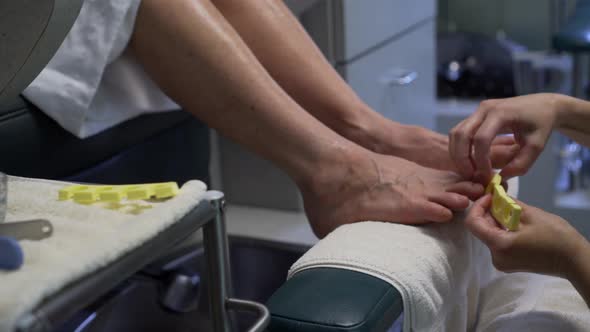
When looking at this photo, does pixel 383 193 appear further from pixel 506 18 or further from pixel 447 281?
pixel 506 18

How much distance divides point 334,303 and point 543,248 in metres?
0.21

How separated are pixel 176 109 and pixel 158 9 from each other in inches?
9.1

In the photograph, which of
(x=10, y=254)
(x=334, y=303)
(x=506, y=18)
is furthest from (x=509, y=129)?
(x=506, y=18)

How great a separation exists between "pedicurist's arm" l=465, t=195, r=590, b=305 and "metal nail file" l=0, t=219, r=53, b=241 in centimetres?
40

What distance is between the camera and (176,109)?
1074mm

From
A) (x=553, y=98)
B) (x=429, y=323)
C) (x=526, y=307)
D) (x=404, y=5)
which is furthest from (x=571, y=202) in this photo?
(x=429, y=323)

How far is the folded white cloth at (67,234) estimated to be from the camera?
0.40 meters

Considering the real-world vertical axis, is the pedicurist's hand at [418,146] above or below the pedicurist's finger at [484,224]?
below

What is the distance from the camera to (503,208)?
0.72m

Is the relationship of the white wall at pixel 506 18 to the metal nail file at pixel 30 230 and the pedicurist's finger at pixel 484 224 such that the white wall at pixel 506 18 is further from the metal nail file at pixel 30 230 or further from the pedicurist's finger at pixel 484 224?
the metal nail file at pixel 30 230

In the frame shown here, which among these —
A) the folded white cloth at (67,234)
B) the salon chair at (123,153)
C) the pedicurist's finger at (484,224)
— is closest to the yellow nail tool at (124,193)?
the folded white cloth at (67,234)

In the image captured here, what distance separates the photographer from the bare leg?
96 centimetres

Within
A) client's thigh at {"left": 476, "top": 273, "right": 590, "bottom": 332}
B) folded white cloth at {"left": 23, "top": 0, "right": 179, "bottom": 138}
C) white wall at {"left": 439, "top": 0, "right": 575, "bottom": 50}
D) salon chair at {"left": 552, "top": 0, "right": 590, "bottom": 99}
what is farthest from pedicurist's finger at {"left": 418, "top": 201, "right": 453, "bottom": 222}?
white wall at {"left": 439, "top": 0, "right": 575, "bottom": 50}

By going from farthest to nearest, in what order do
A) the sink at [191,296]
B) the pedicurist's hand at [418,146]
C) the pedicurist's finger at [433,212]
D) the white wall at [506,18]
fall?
the white wall at [506,18] → the sink at [191,296] → the pedicurist's hand at [418,146] → the pedicurist's finger at [433,212]
